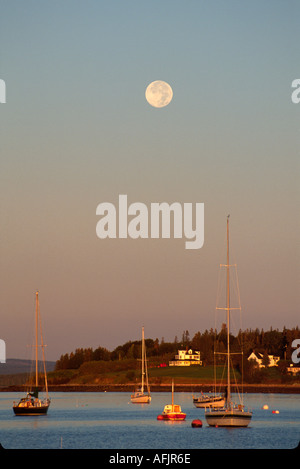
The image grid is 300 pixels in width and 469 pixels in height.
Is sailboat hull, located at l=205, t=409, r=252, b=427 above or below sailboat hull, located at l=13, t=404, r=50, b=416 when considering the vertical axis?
above

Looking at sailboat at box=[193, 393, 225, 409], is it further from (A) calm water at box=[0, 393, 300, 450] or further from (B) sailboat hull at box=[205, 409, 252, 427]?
(B) sailboat hull at box=[205, 409, 252, 427]

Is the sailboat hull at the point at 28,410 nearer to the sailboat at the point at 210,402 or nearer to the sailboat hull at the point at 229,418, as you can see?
the sailboat at the point at 210,402

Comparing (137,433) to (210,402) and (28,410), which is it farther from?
(210,402)

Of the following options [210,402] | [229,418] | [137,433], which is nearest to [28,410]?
[210,402]

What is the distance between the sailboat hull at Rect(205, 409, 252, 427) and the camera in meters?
73.4

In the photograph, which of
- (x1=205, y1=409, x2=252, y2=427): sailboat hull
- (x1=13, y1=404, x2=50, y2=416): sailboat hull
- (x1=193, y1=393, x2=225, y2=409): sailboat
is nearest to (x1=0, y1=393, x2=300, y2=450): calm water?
(x1=13, y1=404, x2=50, y2=416): sailboat hull

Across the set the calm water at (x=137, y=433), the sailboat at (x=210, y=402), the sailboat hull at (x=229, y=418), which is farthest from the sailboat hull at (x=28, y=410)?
the sailboat hull at (x=229, y=418)

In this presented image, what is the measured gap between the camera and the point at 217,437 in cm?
7375

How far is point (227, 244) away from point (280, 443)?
18.7 meters

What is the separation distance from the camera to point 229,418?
7369cm
